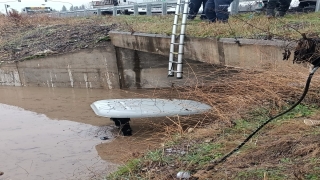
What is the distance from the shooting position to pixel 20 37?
13.8m

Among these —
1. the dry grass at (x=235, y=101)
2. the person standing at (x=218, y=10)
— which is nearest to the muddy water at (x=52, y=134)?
the dry grass at (x=235, y=101)

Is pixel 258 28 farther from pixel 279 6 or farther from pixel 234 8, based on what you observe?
pixel 234 8

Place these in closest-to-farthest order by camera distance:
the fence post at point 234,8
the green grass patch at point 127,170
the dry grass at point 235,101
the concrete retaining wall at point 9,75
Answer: the green grass patch at point 127,170, the dry grass at point 235,101, the fence post at point 234,8, the concrete retaining wall at point 9,75

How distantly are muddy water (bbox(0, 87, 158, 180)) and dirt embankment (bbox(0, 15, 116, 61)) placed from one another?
4.77ft

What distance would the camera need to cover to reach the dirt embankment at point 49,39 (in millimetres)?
10781

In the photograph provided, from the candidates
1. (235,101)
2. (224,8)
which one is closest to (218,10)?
(224,8)

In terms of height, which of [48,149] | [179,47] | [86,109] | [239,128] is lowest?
[86,109]

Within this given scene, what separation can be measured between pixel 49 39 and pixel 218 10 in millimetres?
7464

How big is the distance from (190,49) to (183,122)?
201 centimetres

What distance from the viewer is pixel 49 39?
12359mm

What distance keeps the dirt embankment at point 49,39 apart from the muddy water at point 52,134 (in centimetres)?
145

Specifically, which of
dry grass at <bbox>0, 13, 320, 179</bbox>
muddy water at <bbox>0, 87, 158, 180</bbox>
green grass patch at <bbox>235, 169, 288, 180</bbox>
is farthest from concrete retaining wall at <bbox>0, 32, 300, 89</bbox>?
green grass patch at <bbox>235, 169, 288, 180</bbox>

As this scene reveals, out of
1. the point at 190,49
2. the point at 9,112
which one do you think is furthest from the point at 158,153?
the point at 9,112

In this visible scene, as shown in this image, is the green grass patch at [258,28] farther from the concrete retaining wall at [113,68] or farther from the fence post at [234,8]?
the fence post at [234,8]
